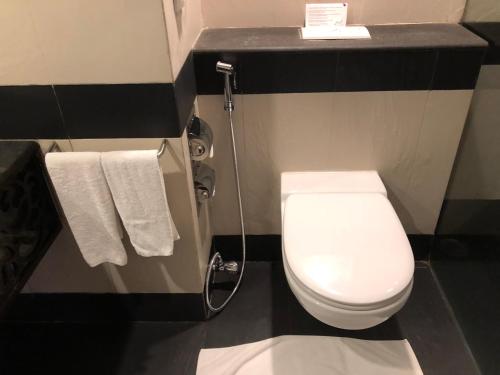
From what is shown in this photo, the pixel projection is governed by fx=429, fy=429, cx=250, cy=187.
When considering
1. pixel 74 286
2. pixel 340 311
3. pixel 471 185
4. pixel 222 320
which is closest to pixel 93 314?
pixel 74 286

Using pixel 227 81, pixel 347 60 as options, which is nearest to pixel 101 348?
pixel 227 81

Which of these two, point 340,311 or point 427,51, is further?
point 427,51

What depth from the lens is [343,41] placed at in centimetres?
142

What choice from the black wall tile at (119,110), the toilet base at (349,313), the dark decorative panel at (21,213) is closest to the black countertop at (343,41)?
the black wall tile at (119,110)

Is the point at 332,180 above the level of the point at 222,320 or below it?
above

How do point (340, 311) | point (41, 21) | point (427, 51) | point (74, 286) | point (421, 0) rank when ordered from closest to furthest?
point (41, 21) → point (340, 311) → point (427, 51) → point (421, 0) → point (74, 286)

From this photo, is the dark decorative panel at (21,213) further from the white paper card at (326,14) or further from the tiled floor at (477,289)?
the tiled floor at (477,289)

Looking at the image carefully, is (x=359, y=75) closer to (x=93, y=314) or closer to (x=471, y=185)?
(x=471, y=185)

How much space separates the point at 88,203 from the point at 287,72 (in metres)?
0.76

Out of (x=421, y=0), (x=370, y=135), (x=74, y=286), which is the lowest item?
(x=74, y=286)

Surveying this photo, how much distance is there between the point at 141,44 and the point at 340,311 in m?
0.86

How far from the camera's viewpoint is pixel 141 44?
1.06 metres

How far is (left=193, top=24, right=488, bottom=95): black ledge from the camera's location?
1.38 m

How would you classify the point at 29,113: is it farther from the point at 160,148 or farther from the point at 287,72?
the point at 287,72
